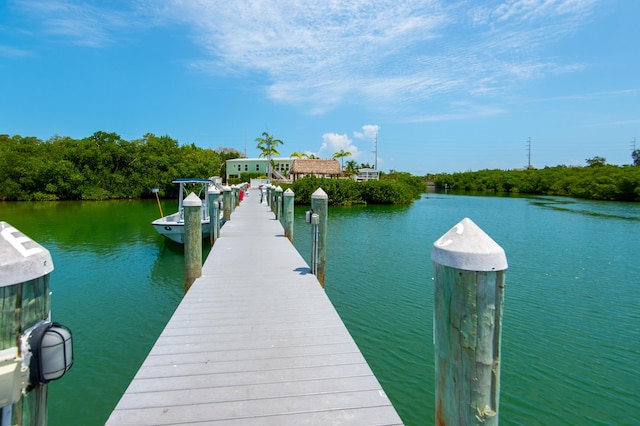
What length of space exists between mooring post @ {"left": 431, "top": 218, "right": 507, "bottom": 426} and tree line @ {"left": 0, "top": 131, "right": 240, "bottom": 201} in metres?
50.5

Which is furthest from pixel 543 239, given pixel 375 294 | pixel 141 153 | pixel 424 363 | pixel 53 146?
pixel 53 146

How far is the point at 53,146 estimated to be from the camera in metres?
47.7

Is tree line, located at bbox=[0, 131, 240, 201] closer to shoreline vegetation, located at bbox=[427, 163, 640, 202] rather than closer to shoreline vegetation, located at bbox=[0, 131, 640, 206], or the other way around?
shoreline vegetation, located at bbox=[0, 131, 640, 206]

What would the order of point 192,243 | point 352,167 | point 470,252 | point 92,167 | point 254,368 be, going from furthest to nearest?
point 352,167, point 92,167, point 192,243, point 254,368, point 470,252

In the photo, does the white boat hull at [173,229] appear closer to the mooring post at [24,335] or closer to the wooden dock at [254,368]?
the wooden dock at [254,368]

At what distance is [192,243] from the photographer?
22.9 ft

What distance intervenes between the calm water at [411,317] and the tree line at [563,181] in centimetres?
4725

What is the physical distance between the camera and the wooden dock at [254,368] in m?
3.00

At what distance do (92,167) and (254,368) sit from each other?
52.0 meters

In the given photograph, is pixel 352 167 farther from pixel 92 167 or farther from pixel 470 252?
pixel 470 252

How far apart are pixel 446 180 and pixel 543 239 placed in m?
100

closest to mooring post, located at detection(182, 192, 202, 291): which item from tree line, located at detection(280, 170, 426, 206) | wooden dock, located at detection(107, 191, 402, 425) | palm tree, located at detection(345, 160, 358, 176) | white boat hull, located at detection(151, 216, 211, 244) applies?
wooden dock, located at detection(107, 191, 402, 425)

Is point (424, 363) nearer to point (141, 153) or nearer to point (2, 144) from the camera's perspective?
point (141, 153)

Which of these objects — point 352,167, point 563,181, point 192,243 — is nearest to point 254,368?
point 192,243
